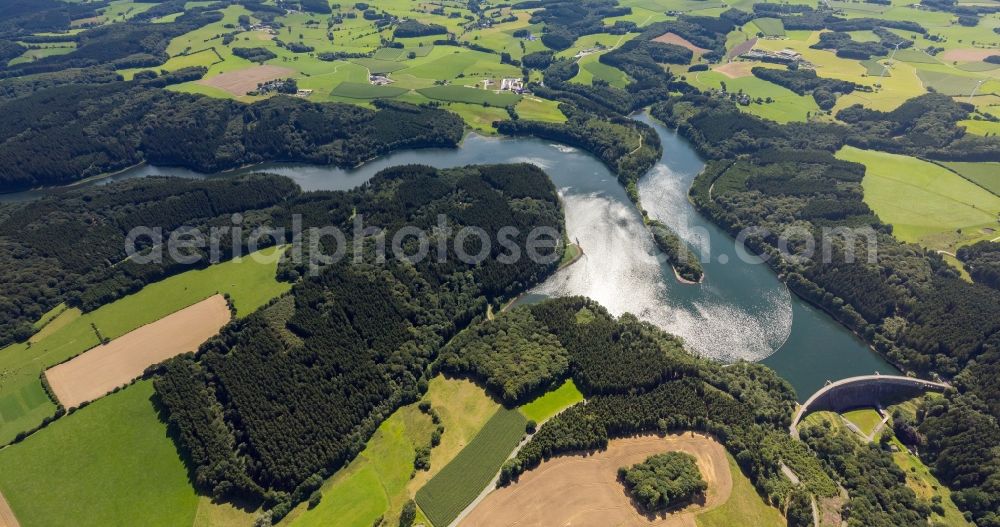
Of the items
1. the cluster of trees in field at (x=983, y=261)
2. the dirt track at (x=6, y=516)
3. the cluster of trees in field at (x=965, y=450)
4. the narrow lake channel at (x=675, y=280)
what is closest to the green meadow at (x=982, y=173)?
the cluster of trees in field at (x=983, y=261)

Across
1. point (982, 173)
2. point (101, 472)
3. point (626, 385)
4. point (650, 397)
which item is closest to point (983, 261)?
point (982, 173)

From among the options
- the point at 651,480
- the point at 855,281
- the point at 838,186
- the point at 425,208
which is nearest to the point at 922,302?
the point at 855,281

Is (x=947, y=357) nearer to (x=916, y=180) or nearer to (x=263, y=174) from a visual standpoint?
(x=916, y=180)

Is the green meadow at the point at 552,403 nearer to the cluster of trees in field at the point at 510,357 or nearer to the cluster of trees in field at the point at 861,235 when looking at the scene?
the cluster of trees in field at the point at 510,357

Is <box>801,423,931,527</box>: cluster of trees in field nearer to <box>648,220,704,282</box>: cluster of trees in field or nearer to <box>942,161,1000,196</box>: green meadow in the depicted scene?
<box>648,220,704,282</box>: cluster of trees in field

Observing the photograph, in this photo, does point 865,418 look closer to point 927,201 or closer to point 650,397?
point 650,397

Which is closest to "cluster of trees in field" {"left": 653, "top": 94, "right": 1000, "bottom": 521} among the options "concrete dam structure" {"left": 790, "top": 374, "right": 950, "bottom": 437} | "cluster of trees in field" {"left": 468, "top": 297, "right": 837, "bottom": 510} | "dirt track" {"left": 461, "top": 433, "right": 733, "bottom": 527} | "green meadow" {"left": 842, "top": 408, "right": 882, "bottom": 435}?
Result: "concrete dam structure" {"left": 790, "top": 374, "right": 950, "bottom": 437}
